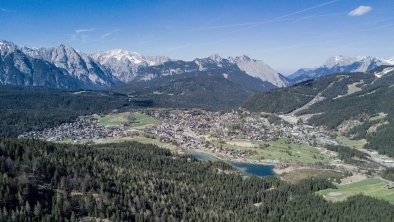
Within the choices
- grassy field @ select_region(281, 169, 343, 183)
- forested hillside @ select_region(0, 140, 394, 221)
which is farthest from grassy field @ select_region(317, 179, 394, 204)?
grassy field @ select_region(281, 169, 343, 183)

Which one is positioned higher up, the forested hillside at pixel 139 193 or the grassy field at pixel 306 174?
the forested hillside at pixel 139 193

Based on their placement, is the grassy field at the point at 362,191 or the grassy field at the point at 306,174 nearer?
the grassy field at the point at 362,191

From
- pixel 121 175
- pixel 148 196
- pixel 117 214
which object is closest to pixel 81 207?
pixel 117 214

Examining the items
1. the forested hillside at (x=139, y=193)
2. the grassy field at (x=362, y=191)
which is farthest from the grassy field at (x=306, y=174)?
the grassy field at (x=362, y=191)

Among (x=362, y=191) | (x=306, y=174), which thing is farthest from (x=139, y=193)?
(x=306, y=174)

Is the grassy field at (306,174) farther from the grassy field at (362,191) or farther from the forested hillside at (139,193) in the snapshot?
the grassy field at (362,191)
